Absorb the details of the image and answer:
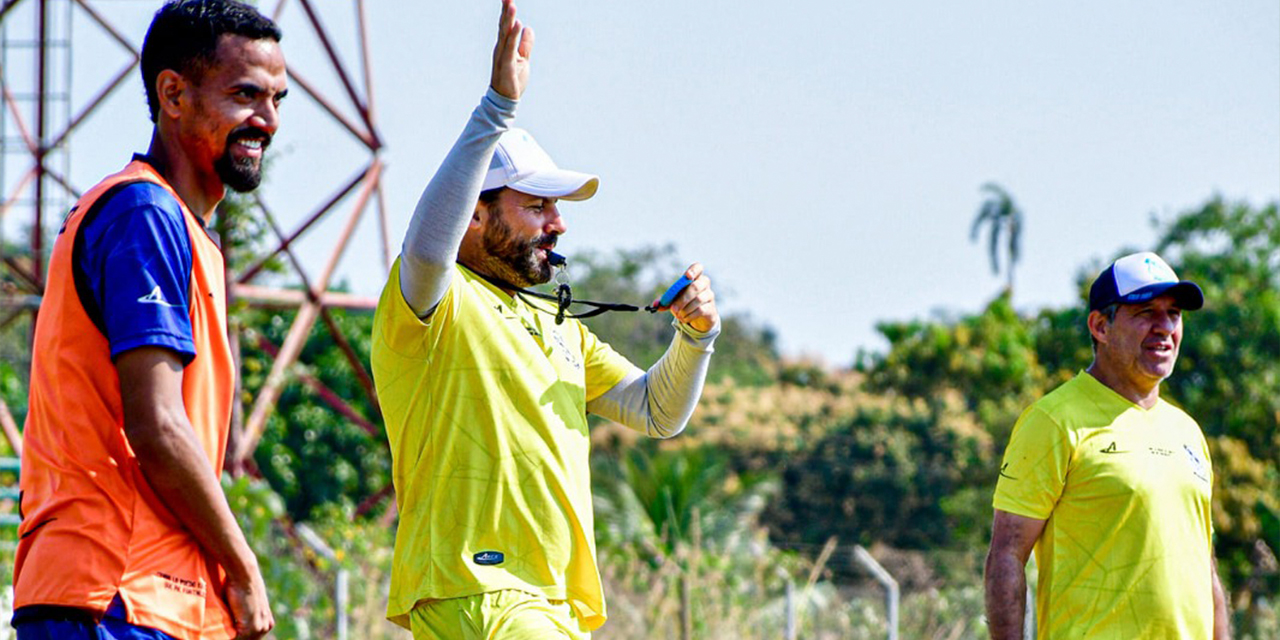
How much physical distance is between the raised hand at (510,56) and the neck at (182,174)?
2.27 ft

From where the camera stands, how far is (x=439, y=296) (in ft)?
13.2

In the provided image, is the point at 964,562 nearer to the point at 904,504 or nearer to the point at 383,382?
the point at 904,504

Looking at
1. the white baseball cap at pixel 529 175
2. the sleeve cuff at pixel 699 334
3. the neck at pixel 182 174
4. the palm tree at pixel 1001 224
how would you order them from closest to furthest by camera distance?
1. the neck at pixel 182 174
2. the white baseball cap at pixel 529 175
3. the sleeve cuff at pixel 699 334
4. the palm tree at pixel 1001 224

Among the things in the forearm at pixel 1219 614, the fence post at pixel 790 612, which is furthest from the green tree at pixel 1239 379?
the forearm at pixel 1219 614

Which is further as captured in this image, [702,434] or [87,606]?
[702,434]

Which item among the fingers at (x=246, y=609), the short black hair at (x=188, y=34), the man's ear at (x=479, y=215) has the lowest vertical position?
the fingers at (x=246, y=609)

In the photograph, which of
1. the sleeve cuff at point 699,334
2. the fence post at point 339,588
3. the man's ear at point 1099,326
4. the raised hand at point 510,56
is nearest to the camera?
the raised hand at point 510,56

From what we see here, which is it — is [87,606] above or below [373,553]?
above

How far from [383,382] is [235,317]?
1078 centimetres

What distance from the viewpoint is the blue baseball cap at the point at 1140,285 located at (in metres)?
5.47

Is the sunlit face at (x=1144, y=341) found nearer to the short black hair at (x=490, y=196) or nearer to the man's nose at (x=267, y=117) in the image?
the short black hair at (x=490, y=196)

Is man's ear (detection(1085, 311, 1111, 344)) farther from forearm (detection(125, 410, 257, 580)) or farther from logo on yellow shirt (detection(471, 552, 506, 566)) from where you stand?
forearm (detection(125, 410, 257, 580))

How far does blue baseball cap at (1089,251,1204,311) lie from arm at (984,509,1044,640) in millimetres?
791

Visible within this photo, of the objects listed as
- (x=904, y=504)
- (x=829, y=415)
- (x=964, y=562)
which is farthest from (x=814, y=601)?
(x=829, y=415)
